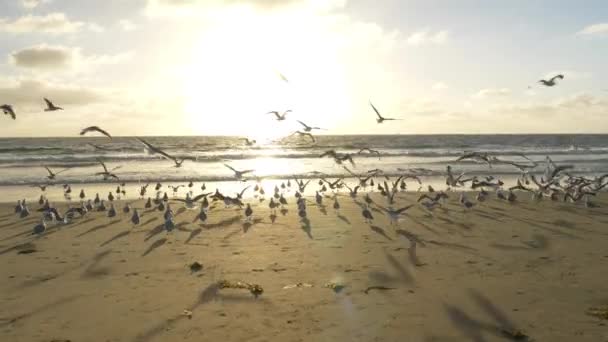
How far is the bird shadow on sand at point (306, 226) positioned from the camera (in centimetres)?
1446

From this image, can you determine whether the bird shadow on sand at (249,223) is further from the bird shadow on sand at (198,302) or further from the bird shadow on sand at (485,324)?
the bird shadow on sand at (485,324)

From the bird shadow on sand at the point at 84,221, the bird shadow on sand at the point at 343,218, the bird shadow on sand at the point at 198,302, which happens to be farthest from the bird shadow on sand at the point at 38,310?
the bird shadow on sand at the point at 343,218

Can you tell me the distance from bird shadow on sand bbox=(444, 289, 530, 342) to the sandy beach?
33mm

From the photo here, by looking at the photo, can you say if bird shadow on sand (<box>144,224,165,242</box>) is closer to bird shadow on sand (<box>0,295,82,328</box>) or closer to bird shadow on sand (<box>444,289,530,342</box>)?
bird shadow on sand (<box>0,295,82,328</box>)

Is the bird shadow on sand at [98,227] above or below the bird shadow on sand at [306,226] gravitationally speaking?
below

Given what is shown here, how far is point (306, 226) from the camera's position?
15539mm

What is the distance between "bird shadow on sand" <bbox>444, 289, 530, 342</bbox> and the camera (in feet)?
24.4

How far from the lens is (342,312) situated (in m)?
8.30

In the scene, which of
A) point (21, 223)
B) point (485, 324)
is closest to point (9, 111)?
point (21, 223)

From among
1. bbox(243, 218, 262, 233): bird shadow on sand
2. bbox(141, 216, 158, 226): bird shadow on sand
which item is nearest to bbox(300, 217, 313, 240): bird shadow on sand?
bbox(243, 218, 262, 233): bird shadow on sand

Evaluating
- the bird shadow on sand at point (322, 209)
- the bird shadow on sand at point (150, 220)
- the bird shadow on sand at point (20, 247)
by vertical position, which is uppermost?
the bird shadow on sand at point (322, 209)

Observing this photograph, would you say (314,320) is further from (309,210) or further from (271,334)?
(309,210)

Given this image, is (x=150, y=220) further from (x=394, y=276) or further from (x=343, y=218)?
(x=394, y=276)

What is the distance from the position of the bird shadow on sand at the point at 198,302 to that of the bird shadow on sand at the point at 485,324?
2.88 m
